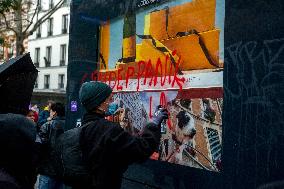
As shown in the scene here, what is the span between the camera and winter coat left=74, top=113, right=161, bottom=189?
309cm

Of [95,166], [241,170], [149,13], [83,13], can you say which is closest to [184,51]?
[149,13]

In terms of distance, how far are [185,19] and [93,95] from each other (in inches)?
58.1

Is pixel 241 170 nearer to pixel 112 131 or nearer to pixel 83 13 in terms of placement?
pixel 112 131

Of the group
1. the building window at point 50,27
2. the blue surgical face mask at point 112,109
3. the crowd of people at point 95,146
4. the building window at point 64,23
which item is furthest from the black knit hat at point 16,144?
the building window at point 50,27

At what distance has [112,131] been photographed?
3129 mm

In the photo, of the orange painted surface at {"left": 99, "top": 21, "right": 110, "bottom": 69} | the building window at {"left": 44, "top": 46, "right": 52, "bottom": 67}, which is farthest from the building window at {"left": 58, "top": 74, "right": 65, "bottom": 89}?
the orange painted surface at {"left": 99, "top": 21, "right": 110, "bottom": 69}

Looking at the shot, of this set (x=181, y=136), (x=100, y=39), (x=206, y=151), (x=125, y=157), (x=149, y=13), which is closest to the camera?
(x=125, y=157)

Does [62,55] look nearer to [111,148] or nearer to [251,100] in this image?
[251,100]

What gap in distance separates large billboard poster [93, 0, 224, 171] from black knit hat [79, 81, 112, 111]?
3.48 feet

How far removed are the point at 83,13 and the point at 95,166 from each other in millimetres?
3266

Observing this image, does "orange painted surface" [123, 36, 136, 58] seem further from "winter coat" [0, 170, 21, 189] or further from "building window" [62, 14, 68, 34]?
"building window" [62, 14, 68, 34]

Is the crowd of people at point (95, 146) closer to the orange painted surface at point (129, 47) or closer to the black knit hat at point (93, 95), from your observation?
the black knit hat at point (93, 95)

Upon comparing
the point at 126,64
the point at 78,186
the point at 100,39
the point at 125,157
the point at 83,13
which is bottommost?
the point at 78,186

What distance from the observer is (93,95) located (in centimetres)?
334
